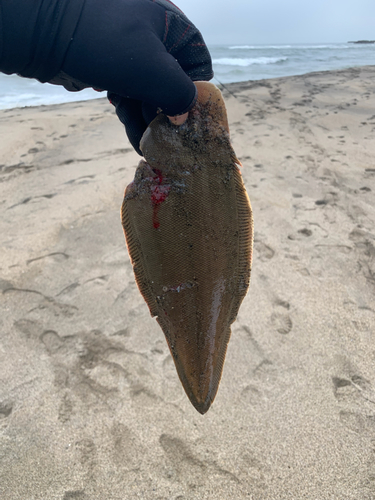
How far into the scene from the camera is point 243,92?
1052 cm

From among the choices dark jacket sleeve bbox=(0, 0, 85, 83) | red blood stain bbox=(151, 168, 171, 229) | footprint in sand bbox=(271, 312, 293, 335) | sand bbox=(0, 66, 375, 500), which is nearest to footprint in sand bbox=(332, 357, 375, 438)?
sand bbox=(0, 66, 375, 500)

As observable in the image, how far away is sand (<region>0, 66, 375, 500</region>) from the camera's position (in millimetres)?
2016

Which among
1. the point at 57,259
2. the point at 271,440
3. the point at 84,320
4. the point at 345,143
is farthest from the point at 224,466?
the point at 345,143

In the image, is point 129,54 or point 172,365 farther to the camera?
point 172,365

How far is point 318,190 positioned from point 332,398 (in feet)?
10.2

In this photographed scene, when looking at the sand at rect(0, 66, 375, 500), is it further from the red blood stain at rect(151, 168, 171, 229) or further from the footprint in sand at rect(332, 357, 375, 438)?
the red blood stain at rect(151, 168, 171, 229)

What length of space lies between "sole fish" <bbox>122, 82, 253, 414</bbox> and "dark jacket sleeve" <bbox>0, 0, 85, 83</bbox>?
0.43 meters

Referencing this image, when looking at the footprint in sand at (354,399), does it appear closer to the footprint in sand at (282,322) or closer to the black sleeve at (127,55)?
the footprint in sand at (282,322)

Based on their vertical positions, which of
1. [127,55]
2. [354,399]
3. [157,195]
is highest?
[127,55]

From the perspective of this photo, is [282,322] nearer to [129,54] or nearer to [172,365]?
[172,365]

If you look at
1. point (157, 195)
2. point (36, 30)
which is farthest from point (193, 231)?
point (36, 30)

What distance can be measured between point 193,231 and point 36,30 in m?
0.85

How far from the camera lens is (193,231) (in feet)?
4.49

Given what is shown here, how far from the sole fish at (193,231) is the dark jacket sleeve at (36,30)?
0.43 meters
